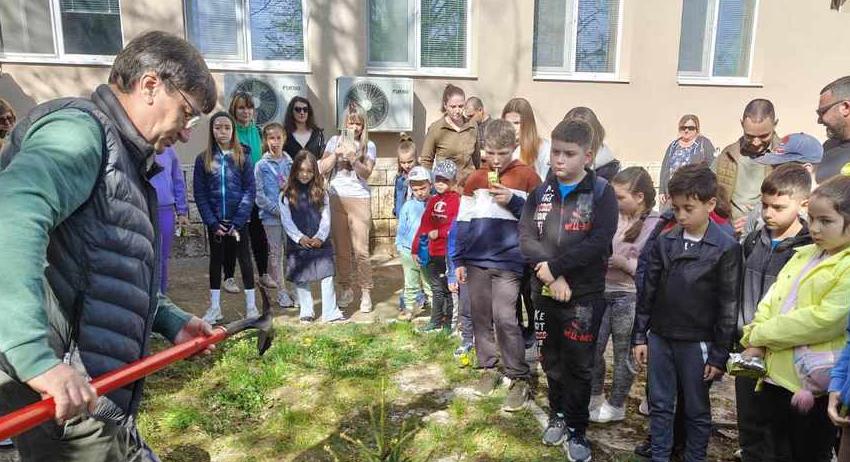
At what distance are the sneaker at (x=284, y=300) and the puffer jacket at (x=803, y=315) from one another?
4267 mm

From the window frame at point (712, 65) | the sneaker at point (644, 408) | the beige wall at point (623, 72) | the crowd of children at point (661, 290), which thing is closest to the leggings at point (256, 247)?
the crowd of children at point (661, 290)

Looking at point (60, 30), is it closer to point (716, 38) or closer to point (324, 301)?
point (324, 301)

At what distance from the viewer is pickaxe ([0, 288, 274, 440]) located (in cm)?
131

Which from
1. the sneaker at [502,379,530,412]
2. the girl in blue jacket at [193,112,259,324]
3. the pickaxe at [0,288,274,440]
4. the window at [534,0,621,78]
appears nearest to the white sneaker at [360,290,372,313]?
the girl in blue jacket at [193,112,259,324]

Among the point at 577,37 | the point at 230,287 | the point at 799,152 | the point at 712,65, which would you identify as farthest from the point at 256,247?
the point at 712,65

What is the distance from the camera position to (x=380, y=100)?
25.2ft

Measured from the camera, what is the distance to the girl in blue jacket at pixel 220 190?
17.1 ft

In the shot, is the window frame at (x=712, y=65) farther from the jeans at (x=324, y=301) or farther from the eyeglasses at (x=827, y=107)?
the jeans at (x=324, y=301)

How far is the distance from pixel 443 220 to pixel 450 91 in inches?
73.4

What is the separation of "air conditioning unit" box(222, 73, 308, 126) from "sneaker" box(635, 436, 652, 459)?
5.79m

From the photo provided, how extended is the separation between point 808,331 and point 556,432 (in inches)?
56.8

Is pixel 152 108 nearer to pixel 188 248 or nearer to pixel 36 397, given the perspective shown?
pixel 36 397

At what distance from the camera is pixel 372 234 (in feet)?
26.7

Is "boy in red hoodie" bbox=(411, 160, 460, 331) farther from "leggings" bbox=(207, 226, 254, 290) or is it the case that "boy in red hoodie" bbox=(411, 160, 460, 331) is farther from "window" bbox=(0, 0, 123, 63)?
"window" bbox=(0, 0, 123, 63)
